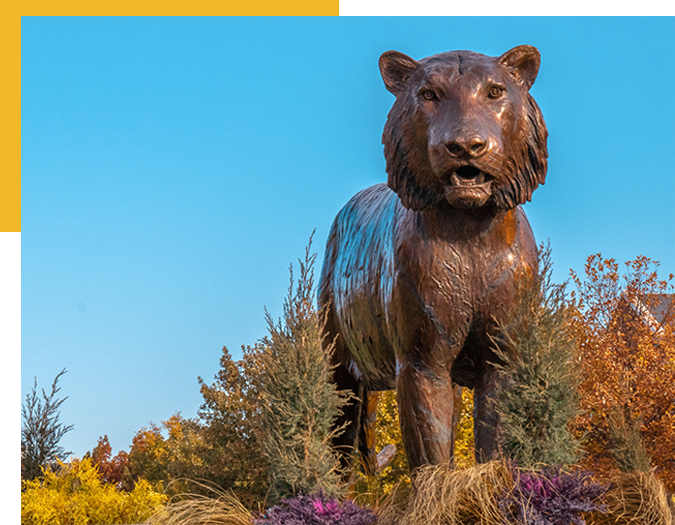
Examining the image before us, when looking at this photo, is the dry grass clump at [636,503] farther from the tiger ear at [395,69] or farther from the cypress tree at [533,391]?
the tiger ear at [395,69]

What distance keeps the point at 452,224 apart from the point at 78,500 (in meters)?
7.57

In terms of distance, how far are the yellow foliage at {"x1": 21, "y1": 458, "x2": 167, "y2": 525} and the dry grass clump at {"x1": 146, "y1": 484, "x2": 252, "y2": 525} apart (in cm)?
489

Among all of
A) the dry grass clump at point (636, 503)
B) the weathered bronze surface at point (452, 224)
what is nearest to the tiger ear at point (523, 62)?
the weathered bronze surface at point (452, 224)

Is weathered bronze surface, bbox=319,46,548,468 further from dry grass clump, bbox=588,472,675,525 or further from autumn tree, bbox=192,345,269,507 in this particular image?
autumn tree, bbox=192,345,269,507

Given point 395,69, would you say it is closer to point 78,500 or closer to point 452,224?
point 452,224

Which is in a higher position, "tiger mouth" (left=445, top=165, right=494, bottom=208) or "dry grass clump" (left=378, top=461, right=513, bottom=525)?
"tiger mouth" (left=445, top=165, right=494, bottom=208)

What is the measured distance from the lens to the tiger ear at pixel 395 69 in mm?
5070

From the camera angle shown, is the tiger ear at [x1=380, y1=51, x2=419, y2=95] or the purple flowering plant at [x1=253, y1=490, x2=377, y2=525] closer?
the purple flowering plant at [x1=253, y1=490, x2=377, y2=525]

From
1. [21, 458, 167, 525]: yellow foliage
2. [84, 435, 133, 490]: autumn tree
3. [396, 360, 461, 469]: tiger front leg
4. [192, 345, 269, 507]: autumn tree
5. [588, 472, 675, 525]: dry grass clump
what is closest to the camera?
[588, 472, 675, 525]: dry grass clump

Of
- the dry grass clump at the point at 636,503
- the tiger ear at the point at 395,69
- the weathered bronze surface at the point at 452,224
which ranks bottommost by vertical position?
the dry grass clump at the point at 636,503

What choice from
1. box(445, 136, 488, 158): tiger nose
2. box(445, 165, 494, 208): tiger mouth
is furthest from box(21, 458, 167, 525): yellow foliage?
box(445, 136, 488, 158): tiger nose

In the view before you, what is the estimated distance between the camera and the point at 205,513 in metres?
5.20

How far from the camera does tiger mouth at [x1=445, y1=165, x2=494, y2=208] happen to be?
4645 mm

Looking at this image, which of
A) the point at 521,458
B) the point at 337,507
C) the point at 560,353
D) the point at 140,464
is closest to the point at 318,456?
the point at 337,507
